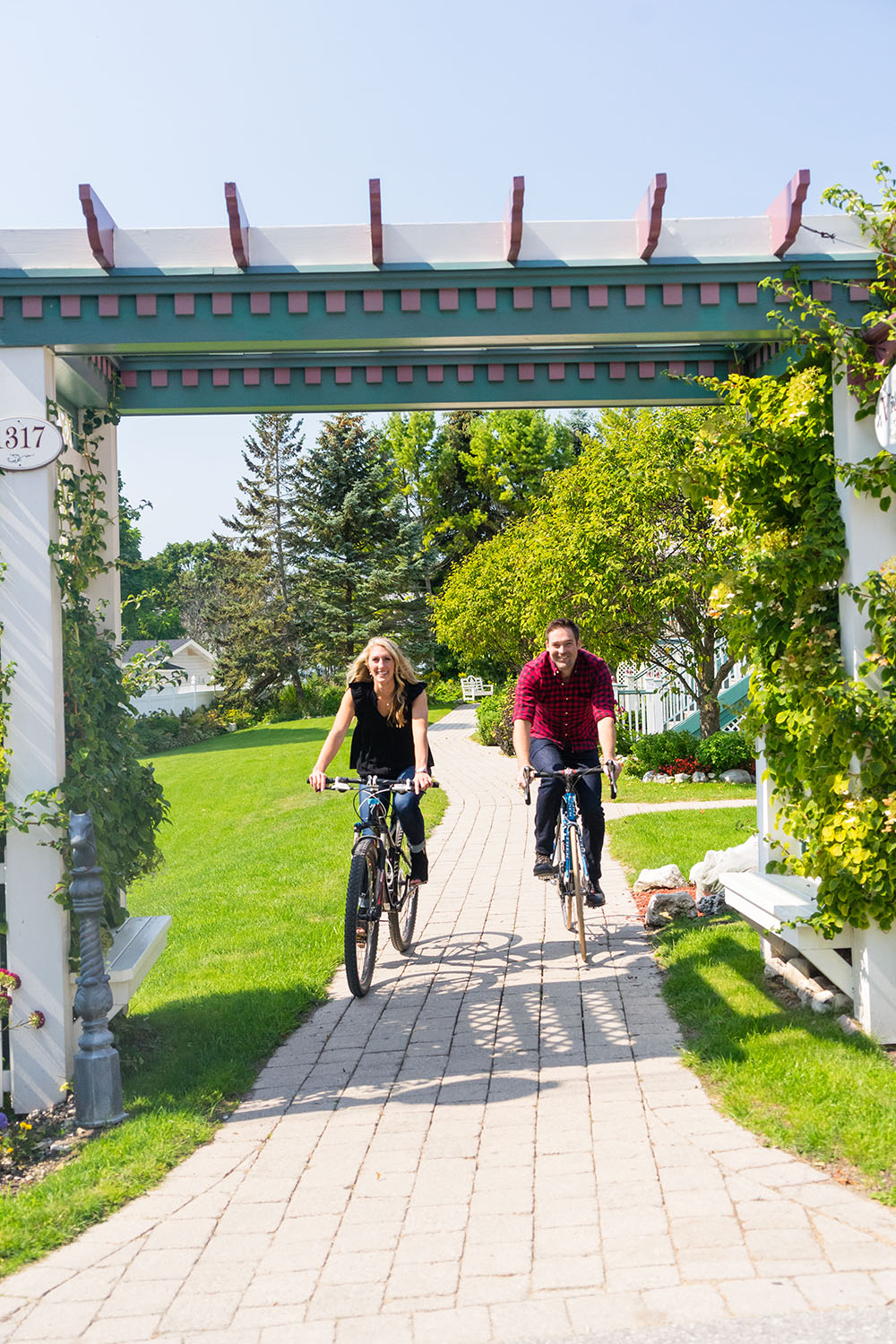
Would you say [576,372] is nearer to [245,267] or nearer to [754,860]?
[245,267]

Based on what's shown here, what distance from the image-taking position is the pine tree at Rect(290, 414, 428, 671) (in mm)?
41000

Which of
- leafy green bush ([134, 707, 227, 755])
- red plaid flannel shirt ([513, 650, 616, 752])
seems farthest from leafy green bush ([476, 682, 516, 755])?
red plaid flannel shirt ([513, 650, 616, 752])

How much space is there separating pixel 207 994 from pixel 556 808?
88.5 inches

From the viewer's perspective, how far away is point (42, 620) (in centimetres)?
468

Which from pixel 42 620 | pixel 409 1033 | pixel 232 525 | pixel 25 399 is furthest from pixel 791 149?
pixel 232 525

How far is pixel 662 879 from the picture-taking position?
25.6 feet

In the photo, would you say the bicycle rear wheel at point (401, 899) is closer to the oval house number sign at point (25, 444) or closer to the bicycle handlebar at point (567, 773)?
the bicycle handlebar at point (567, 773)

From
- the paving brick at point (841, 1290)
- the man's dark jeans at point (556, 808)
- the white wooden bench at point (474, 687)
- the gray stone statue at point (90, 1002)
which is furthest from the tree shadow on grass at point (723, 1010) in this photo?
the white wooden bench at point (474, 687)

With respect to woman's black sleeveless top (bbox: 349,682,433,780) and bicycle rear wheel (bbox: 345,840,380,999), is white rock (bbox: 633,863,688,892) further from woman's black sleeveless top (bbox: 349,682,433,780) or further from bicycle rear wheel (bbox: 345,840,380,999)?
bicycle rear wheel (bbox: 345,840,380,999)

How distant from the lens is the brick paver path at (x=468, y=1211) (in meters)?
2.84

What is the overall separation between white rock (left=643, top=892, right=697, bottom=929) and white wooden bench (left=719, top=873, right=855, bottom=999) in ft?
5.53

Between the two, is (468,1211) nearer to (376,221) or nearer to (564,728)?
(564,728)

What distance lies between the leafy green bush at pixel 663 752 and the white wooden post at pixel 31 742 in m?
11.1

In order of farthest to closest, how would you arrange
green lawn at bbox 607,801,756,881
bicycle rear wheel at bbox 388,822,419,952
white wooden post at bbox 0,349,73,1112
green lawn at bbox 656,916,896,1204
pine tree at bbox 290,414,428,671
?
pine tree at bbox 290,414,428,671, green lawn at bbox 607,801,756,881, bicycle rear wheel at bbox 388,822,419,952, white wooden post at bbox 0,349,73,1112, green lawn at bbox 656,916,896,1204
